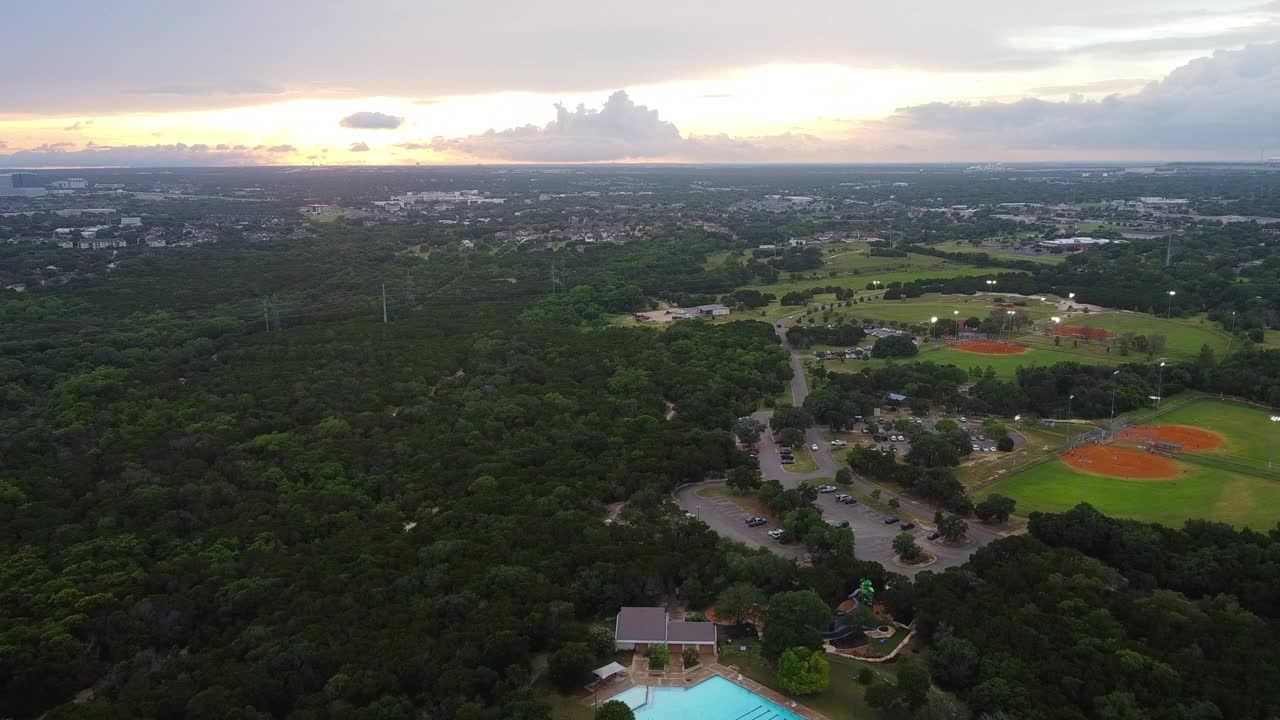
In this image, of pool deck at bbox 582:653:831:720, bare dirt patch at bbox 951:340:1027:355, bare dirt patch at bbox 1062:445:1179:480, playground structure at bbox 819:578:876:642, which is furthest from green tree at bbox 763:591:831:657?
bare dirt patch at bbox 951:340:1027:355

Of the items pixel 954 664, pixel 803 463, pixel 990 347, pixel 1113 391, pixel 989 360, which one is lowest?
pixel 803 463

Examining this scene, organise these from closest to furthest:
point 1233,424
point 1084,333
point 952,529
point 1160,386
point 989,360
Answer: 1. point 952,529
2. point 1233,424
3. point 1160,386
4. point 989,360
5. point 1084,333

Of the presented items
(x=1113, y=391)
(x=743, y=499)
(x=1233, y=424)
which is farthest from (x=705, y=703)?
(x=1233, y=424)

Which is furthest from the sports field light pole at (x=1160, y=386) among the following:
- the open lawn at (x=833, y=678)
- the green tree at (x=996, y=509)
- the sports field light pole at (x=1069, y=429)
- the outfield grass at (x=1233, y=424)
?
the open lawn at (x=833, y=678)

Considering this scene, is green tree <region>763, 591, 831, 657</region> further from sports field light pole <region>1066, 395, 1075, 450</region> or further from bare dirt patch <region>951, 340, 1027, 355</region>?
bare dirt patch <region>951, 340, 1027, 355</region>

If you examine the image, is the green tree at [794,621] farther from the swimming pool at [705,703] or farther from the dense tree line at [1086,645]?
the dense tree line at [1086,645]

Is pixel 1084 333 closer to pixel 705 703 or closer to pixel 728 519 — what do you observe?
pixel 728 519

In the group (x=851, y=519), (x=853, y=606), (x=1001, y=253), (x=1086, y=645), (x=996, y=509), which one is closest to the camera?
(x=1086, y=645)

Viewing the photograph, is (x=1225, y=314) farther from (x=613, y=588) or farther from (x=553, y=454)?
(x=613, y=588)
